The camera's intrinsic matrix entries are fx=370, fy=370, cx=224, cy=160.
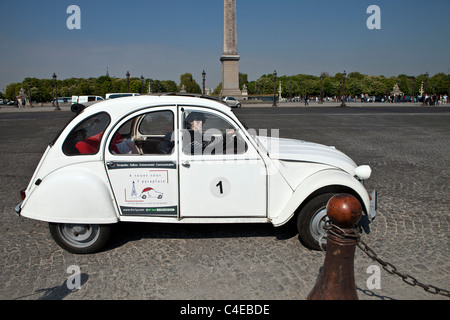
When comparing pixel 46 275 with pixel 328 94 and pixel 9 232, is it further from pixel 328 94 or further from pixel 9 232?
pixel 328 94

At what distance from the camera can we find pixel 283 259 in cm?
408

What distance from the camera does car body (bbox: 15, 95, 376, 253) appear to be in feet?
13.1

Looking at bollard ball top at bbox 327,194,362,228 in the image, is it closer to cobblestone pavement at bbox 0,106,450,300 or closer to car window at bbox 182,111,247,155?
cobblestone pavement at bbox 0,106,450,300

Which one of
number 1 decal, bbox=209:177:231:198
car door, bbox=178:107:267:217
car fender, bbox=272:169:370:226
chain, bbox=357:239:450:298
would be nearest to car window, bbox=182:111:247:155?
car door, bbox=178:107:267:217

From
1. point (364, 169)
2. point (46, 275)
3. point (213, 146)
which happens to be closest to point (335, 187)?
point (364, 169)

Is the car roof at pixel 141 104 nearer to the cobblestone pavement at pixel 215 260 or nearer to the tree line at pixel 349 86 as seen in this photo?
the cobblestone pavement at pixel 215 260

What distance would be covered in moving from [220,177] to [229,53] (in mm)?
Result: 46084

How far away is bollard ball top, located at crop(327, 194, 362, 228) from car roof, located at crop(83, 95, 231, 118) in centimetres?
205

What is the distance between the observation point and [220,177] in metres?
4.07

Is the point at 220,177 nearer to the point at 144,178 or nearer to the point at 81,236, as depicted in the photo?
the point at 144,178

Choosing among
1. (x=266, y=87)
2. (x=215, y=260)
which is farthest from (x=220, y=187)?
(x=266, y=87)

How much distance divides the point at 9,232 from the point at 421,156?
9939 mm

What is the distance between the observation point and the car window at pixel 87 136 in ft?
13.6

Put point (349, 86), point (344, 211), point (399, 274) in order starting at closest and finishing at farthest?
point (344, 211) < point (399, 274) < point (349, 86)
